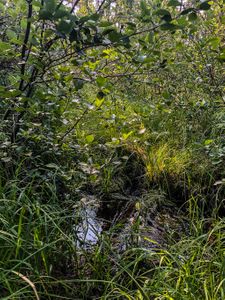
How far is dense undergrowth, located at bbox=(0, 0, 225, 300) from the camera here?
137 cm

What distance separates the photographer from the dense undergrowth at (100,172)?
137cm

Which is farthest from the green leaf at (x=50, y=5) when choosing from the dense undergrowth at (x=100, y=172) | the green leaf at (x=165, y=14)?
the green leaf at (x=165, y=14)

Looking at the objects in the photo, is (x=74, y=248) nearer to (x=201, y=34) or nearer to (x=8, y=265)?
(x=8, y=265)

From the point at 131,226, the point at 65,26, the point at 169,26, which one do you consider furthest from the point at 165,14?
the point at 131,226

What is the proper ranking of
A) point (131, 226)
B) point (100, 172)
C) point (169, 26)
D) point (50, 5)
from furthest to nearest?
1. point (100, 172)
2. point (131, 226)
3. point (169, 26)
4. point (50, 5)

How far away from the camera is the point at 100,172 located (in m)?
2.18

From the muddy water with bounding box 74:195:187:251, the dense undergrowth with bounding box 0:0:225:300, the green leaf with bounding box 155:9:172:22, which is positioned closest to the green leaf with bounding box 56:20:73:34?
the dense undergrowth with bounding box 0:0:225:300

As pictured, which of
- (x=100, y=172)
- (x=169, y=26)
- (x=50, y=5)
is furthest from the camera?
(x=100, y=172)

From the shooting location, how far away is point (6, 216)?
5.04 ft

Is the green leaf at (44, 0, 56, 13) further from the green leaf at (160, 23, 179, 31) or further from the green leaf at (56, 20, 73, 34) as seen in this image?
the green leaf at (160, 23, 179, 31)

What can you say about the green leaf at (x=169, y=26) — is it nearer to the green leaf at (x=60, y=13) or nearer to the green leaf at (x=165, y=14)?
the green leaf at (x=165, y=14)

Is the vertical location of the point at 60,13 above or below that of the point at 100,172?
above

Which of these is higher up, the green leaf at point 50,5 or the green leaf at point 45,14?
the green leaf at point 50,5

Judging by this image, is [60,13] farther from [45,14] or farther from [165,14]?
[165,14]
